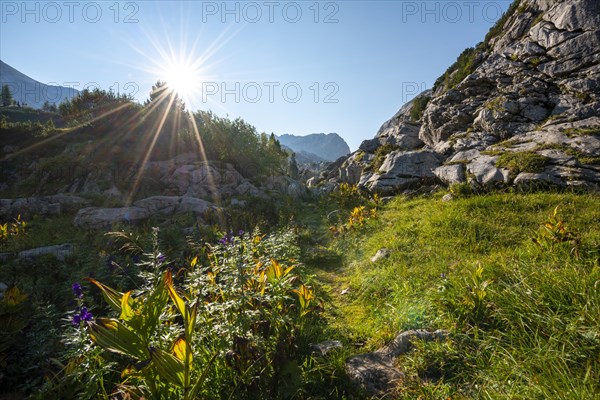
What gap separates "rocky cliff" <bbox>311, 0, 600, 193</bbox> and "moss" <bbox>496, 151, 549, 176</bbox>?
23 mm

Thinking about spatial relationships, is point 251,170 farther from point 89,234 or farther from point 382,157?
point 89,234

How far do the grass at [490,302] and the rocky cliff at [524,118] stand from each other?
1.79 m

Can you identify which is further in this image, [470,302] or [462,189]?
[462,189]

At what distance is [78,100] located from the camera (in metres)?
36.0

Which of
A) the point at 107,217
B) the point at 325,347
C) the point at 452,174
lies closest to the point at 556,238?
the point at 325,347

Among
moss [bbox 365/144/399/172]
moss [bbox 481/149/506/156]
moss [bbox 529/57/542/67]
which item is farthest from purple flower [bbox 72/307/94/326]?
moss [bbox 529/57/542/67]

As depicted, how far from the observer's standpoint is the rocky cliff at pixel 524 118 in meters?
8.38

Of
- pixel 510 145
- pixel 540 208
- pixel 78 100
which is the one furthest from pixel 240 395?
pixel 78 100

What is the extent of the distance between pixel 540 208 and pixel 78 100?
47643mm

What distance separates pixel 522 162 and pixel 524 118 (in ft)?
18.8

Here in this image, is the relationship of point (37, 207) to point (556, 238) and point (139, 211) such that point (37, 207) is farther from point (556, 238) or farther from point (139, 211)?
point (556, 238)

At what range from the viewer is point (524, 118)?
12.4 m

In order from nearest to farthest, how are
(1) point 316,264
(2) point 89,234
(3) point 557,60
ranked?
(1) point 316,264
(2) point 89,234
(3) point 557,60

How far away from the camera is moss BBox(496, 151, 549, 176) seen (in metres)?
8.16
